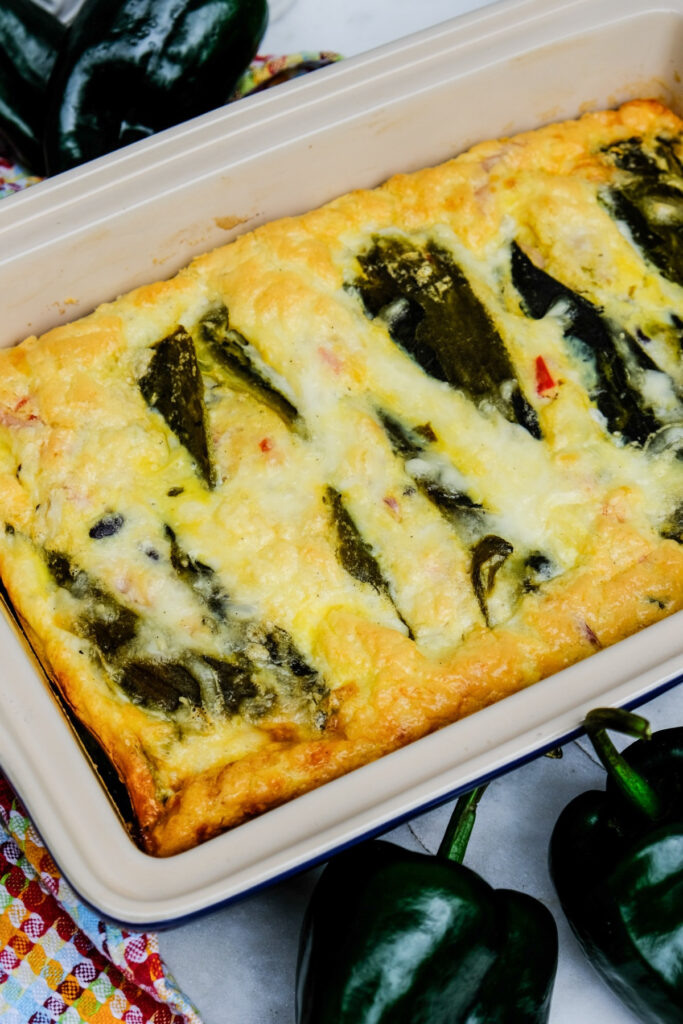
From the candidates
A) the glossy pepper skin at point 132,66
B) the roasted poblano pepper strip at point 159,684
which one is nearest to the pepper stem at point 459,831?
the roasted poblano pepper strip at point 159,684

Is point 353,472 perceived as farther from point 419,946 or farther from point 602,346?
point 419,946

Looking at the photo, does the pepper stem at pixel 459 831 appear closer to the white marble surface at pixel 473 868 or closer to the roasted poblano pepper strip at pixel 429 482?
the white marble surface at pixel 473 868

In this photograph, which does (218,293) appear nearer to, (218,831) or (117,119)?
(117,119)

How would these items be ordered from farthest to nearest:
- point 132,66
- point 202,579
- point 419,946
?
point 132,66, point 202,579, point 419,946

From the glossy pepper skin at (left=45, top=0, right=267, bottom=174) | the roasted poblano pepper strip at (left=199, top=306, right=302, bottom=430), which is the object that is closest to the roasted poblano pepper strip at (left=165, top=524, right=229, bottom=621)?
the roasted poblano pepper strip at (left=199, top=306, right=302, bottom=430)

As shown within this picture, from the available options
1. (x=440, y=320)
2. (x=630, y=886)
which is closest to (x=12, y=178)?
(x=440, y=320)

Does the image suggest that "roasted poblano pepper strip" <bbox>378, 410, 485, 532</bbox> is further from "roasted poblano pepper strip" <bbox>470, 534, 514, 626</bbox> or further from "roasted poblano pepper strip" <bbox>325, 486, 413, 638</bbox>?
"roasted poblano pepper strip" <bbox>325, 486, 413, 638</bbox>

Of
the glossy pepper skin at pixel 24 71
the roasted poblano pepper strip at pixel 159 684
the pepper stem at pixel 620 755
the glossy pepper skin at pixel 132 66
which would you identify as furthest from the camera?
the glossy pepper skin at pixel 24 71
